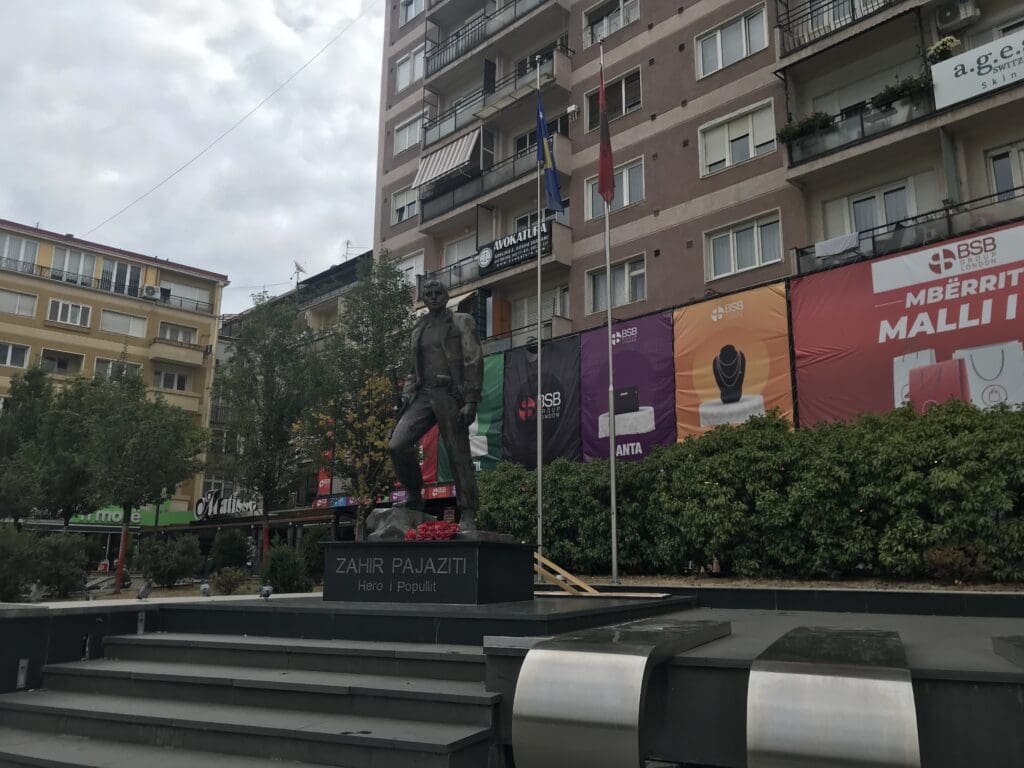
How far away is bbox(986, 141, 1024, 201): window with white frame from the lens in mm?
17422

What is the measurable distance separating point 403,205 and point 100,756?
3141 centimetres

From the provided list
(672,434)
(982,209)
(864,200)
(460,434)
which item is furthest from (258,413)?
(982,209)

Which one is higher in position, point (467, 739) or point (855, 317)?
point (855, 317)

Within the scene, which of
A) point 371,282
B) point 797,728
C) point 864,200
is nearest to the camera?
point 797,728

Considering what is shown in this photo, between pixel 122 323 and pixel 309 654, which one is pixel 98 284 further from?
pixel 309 654

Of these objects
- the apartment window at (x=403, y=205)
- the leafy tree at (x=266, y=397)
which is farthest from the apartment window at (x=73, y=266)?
the leafy tree at (x=266, y=397)

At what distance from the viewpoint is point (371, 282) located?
24.5 metres

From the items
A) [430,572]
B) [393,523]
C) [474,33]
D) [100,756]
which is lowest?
[100,756]

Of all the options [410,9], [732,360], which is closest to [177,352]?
[410,9]

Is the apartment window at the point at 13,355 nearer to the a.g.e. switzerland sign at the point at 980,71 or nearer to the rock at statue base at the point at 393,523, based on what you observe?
the rock at statue base at the point at 393,523

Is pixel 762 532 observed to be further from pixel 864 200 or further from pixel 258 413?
pixel 258 413

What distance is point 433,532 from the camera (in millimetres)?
9094

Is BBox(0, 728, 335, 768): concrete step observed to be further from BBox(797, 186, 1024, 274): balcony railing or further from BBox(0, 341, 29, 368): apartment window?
BBox(0, 341, 29, 368): apartment window

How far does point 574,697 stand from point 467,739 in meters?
1.01
